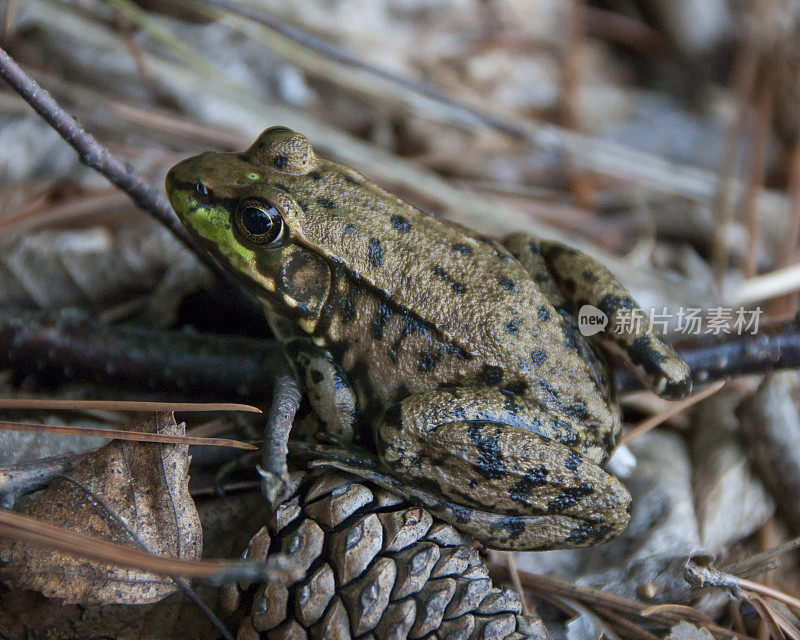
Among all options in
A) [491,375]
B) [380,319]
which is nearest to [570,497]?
[491,375]

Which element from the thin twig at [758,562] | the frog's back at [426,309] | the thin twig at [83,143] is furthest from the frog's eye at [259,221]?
the thin twig at [758,562]

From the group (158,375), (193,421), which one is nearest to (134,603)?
(193,421)

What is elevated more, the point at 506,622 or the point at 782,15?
the point at 782,15

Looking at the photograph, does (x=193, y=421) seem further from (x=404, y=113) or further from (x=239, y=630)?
(x=404, y=113)

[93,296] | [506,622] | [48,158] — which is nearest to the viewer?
[506,622]

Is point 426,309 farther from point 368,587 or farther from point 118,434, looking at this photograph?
point 118,434
